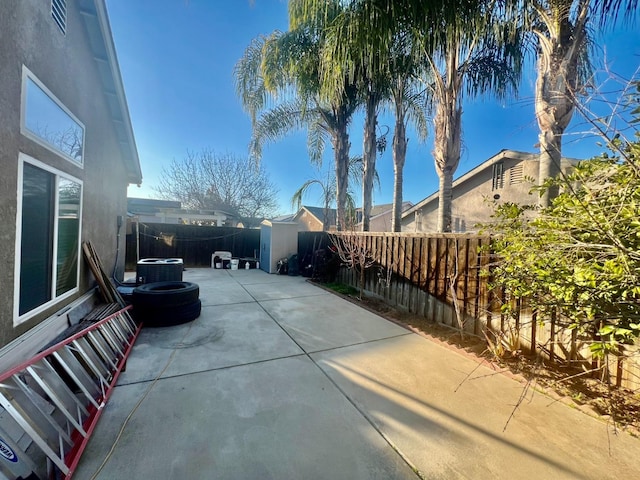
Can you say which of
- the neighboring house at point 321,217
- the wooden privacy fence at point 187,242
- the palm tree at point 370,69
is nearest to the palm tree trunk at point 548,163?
the palm tree at point 370,69

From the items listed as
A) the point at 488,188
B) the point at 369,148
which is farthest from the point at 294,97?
the point at 488,188

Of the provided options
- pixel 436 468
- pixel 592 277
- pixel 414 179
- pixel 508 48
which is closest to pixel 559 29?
pixel 508 48

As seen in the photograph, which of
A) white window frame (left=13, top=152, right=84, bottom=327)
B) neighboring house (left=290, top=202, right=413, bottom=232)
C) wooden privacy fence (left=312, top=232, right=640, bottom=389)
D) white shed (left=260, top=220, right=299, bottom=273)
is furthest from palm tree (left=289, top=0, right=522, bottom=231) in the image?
neighboring house (left=290, top=202, right=413, bottom=232)

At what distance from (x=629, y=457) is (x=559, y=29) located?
4.29 m

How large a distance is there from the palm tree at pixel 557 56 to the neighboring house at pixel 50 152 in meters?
5.20

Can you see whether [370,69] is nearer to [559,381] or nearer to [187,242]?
[559,381]

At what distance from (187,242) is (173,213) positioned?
592 centimetres

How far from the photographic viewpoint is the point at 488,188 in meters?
10.0

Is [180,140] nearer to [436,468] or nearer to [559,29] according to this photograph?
[559,29]

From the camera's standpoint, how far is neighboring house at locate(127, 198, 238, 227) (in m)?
15.7

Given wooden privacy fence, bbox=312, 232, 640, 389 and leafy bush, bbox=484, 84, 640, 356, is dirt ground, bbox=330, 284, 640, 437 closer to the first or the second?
wooden privacy fence, bbox=312, 232, 640, 389

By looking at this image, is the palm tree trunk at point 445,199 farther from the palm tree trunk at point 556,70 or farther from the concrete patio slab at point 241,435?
the concrete patio slab at point 241,435

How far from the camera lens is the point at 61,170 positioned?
3.21 metres

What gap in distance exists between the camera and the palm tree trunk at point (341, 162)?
8.43 m
